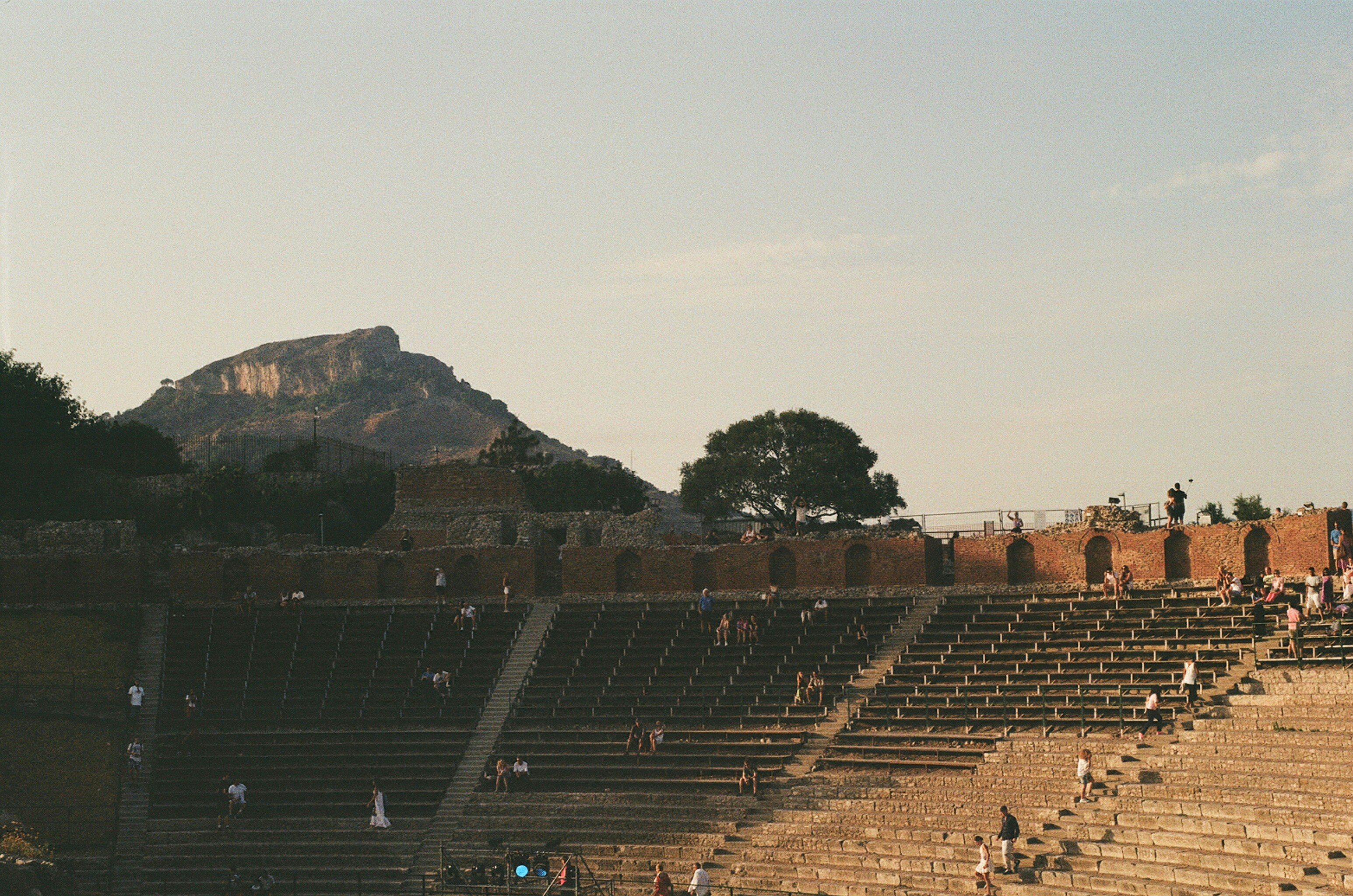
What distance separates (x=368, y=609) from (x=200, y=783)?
36.4 ft

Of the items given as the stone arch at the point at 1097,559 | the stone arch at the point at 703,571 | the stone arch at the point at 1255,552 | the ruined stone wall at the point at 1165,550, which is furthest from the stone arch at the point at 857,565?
the stone arch at the point at 1255,552

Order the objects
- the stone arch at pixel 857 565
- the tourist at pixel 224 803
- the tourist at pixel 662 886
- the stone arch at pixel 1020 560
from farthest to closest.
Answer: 1. the stone arch at pixel 857 565
2. the stone arch at pixel 1020 560
3. the tourist at pixel 224 803
4. the tourist at pixel 662 886

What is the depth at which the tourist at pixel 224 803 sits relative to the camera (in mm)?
33438

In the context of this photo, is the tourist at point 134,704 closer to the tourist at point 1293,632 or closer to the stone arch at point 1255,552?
the tourist at point 1293,632

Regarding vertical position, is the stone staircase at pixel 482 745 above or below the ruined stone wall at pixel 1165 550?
below

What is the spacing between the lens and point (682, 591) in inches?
1796

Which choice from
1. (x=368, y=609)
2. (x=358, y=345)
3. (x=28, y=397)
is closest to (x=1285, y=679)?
(x=368, y=609)

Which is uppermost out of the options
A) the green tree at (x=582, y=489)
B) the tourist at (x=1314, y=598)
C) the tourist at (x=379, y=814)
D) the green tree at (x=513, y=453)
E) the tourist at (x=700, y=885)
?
the green tree at (x=513, y=453)

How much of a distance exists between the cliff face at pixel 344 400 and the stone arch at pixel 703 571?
100824mm

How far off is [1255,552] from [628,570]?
18.0m

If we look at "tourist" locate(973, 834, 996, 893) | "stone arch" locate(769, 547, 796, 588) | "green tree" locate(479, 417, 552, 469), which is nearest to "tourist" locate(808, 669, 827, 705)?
"stone arch" locate(769, 547, 796, 588)

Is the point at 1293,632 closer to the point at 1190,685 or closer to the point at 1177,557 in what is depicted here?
the point at 1190,685

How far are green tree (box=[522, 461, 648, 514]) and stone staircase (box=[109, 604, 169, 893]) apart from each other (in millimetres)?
39304

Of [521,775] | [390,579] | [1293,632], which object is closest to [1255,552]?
[1293,632]
